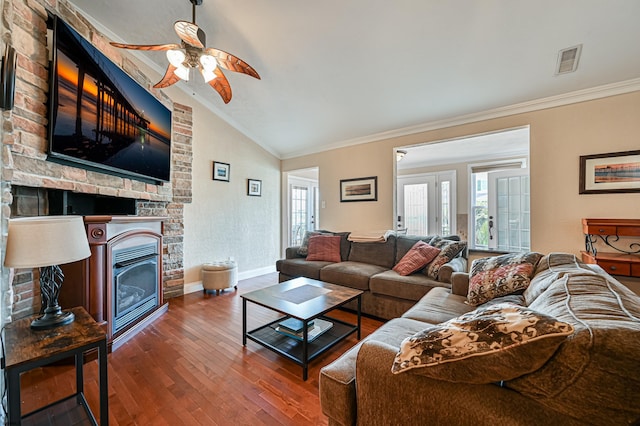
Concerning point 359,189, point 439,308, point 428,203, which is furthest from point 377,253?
point 428,203

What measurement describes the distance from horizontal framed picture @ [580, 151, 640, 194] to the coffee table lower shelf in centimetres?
284

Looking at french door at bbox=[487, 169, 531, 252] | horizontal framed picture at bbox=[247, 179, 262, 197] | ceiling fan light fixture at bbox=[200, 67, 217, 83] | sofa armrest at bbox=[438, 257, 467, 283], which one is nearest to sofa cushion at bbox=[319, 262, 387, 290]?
sofa armrest at bbox=[438, 257, 467, 283]

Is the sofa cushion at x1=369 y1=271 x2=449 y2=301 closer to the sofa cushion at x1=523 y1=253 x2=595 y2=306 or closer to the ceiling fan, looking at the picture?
the sofa cushion at x1=523 y1=253 x2=595 y2=306

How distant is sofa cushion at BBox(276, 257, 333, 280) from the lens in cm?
338

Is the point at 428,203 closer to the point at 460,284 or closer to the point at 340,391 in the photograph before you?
the point at 460,284

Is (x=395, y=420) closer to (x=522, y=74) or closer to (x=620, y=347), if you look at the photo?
(x=620, y=347)

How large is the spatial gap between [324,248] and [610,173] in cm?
321

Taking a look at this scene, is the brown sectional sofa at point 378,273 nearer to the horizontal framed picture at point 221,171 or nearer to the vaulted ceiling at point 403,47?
the horizontal framed picture at point 221,171

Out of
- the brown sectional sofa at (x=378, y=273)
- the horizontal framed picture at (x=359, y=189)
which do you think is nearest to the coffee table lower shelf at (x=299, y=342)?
the brown sectional sofa at (x=378, y=273)

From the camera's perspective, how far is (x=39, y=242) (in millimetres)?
1179

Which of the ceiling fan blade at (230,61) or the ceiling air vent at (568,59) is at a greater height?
the ceiling air vent at (568,59)

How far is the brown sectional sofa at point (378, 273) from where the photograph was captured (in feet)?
8.48

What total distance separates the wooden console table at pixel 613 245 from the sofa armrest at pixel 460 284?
50.0 inches

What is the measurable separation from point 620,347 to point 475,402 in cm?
39
